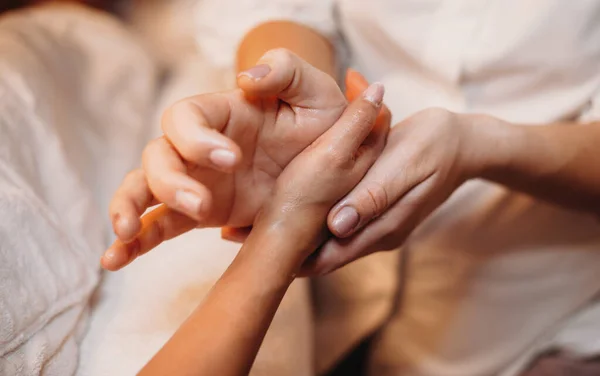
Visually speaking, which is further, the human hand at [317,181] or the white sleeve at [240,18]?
the white sleeve at [240,18]

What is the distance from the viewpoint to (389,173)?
0.48 m

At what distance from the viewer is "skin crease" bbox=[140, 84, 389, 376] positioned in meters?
0.40

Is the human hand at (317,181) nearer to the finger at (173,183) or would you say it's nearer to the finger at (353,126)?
the finger at (353,126)

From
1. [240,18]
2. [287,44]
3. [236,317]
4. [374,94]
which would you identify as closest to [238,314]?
[236,317]

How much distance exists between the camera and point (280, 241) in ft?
1.49

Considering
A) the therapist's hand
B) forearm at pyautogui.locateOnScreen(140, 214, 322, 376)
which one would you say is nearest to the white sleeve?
the therapist's hand

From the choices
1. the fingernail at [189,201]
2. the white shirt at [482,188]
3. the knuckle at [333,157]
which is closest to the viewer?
the fingernail at [189,201]

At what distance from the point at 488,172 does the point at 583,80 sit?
0.20m

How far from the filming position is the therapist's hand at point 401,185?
0.47 meters

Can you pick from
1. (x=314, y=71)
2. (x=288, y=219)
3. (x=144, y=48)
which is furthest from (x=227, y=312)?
(x=144, y=48)

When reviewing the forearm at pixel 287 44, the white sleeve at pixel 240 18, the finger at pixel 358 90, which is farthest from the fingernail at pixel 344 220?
the white sleeve at pixel 240 18

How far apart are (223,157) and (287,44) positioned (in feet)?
1.04

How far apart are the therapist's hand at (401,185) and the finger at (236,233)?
67mm

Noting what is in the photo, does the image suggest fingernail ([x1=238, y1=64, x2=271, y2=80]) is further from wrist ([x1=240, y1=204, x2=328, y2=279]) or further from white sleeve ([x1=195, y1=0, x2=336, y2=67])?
white sleeve ([x1=195, y1=0, x2=336, y2=67])
